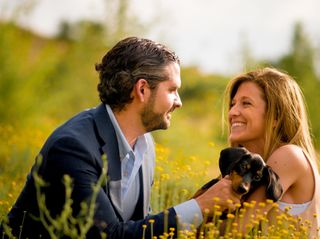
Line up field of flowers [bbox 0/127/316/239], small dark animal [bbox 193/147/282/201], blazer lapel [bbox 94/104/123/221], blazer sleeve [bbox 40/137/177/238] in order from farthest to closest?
blazer lapel [bbox 94/104/123/221] < small dark animal [bbox 193/147/282/201] < blazer sleeve [bbox 40/137/177/238] < field of flowers [bbox 0/127/316/239]

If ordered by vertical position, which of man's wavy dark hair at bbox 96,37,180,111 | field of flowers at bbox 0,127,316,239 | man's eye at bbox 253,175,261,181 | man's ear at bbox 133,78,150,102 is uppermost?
man's wavy dark hair at bbox 96,37,180,111

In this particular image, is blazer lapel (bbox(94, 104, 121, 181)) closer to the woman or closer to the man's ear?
the man's ear

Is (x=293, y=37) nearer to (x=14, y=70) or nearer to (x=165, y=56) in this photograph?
(x=14, y=70)

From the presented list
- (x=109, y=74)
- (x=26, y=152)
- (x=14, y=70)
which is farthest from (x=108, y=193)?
(x=14, y=70)

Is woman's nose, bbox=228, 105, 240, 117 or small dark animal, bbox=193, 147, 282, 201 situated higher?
woman's nose, bbox=228, 105, 240, 117

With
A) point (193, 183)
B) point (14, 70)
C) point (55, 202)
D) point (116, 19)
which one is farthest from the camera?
point (116, 19)

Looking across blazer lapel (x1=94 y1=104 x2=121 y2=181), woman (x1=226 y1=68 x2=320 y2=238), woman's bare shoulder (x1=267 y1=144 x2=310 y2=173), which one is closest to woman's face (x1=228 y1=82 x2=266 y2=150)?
woman (x1=226 y1=68 x2=320 y2=238)

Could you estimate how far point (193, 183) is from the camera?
252 inches

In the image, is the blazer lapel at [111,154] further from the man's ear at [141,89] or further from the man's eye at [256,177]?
the man's eye at [256,177]

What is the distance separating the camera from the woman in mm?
4633

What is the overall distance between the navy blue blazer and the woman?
1009 millimetres

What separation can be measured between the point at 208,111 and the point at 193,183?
14775mm

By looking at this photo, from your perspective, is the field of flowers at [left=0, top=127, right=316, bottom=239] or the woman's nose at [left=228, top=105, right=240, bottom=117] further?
the woman's nose at [left=228, top=105, right=240, bottom=117]

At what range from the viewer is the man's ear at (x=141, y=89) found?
4.73 meters
